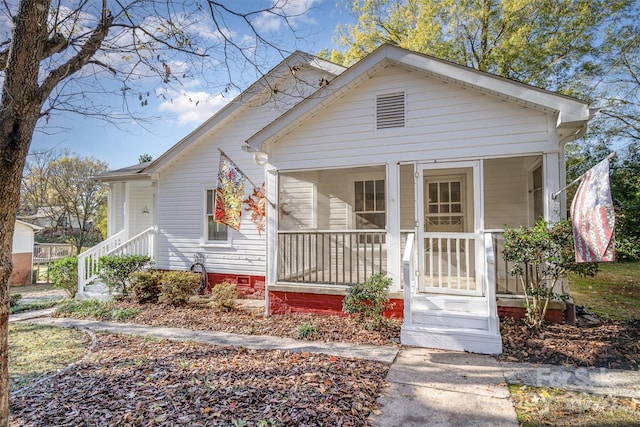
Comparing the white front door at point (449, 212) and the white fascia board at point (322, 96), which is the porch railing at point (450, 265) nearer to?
the white front door at point (449, 212)

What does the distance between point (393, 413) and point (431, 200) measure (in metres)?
5.40

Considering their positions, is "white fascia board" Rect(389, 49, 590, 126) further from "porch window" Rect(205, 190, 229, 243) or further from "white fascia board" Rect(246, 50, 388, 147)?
"porch window" Rect(205, 190, 229, 243)

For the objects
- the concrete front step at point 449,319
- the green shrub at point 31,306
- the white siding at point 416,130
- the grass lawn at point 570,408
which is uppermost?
the white siding at point 416,130

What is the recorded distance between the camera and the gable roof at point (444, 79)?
522cm

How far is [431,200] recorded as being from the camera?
312 inches

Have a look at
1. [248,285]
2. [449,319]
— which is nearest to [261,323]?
[248,285]

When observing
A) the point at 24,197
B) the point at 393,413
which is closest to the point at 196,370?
the point at 393,413

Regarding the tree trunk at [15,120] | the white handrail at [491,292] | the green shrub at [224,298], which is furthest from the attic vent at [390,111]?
the tree trunk at [15,120]

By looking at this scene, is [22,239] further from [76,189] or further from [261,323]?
[261,323]

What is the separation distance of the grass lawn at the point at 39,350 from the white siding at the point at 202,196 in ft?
12.5

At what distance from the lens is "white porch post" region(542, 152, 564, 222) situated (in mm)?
5496

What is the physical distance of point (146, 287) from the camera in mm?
8617

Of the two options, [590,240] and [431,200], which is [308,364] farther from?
[431,200]

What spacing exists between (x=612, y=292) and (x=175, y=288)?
11.4m
